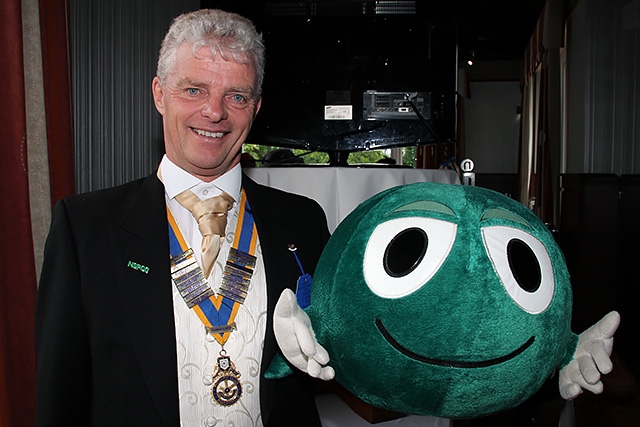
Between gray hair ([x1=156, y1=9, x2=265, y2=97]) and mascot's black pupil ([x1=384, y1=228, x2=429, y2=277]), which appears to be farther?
gray hair ([x1=156, y1=9, x2=265, y2=97])

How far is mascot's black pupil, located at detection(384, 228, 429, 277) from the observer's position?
66 cm

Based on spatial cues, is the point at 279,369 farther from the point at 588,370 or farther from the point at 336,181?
the point at 336,181

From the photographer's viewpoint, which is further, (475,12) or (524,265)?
(475,12)

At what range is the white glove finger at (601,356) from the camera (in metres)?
0.69

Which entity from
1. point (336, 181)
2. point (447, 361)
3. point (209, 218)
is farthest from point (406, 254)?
point (336, 181)

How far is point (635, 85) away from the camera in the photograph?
5.05m

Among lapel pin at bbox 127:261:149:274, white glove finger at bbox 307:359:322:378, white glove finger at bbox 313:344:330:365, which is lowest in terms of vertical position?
white glove finger at bbox 307:359:322:378

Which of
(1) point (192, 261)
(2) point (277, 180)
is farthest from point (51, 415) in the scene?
(2) point (277, 180)

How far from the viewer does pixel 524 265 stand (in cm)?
67

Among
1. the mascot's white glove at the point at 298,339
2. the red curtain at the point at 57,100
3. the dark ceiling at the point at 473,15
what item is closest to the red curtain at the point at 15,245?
the red curtain at the point at 57,100

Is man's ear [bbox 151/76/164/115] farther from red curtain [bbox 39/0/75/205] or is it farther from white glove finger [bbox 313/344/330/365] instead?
red curtain [bbox 39/0/75/205]

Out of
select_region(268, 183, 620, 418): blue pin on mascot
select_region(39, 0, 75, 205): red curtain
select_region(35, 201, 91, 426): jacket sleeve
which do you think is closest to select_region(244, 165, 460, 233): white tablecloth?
select_region(39, 0, 75, 205): red curtain

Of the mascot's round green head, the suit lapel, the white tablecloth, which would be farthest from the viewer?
the white tablecloth

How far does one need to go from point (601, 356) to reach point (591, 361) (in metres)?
0.01
